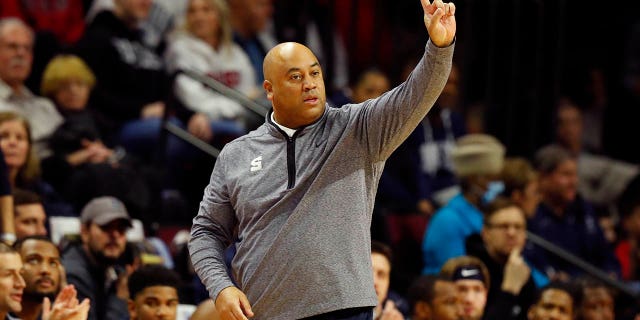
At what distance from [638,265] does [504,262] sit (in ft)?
5.24

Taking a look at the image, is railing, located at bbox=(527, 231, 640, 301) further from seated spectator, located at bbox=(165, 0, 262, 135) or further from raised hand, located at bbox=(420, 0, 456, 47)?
raised hand, located at bbox=(420, 0, 456, 47)

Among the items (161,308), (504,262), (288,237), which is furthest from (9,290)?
(504,262)

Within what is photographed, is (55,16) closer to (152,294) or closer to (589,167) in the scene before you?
(152,294)

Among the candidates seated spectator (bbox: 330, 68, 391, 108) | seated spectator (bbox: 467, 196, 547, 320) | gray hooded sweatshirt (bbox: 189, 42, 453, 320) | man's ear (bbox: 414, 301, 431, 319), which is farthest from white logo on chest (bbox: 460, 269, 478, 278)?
gray hooded sweatshirt (bbox: 189, 42, 453, 320)

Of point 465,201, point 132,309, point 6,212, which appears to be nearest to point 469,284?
point 465,201

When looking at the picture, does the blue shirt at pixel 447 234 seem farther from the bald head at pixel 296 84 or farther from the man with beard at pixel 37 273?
the bald head at pixel 296 84

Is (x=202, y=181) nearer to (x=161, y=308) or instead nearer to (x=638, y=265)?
(x=161, y=308)

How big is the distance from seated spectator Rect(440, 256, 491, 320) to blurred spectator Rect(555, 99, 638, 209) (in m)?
3.21

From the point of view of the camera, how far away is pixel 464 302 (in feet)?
22.9

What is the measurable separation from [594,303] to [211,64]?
2943 mm

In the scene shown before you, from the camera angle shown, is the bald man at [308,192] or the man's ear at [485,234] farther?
the man's ear at [485,234]

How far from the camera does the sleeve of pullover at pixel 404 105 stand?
421 centimetres

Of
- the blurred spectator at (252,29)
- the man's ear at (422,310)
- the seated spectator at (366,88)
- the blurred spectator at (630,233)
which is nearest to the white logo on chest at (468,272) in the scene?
the man's ear at (422,310)

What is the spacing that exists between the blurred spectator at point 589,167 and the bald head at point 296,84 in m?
5.85
